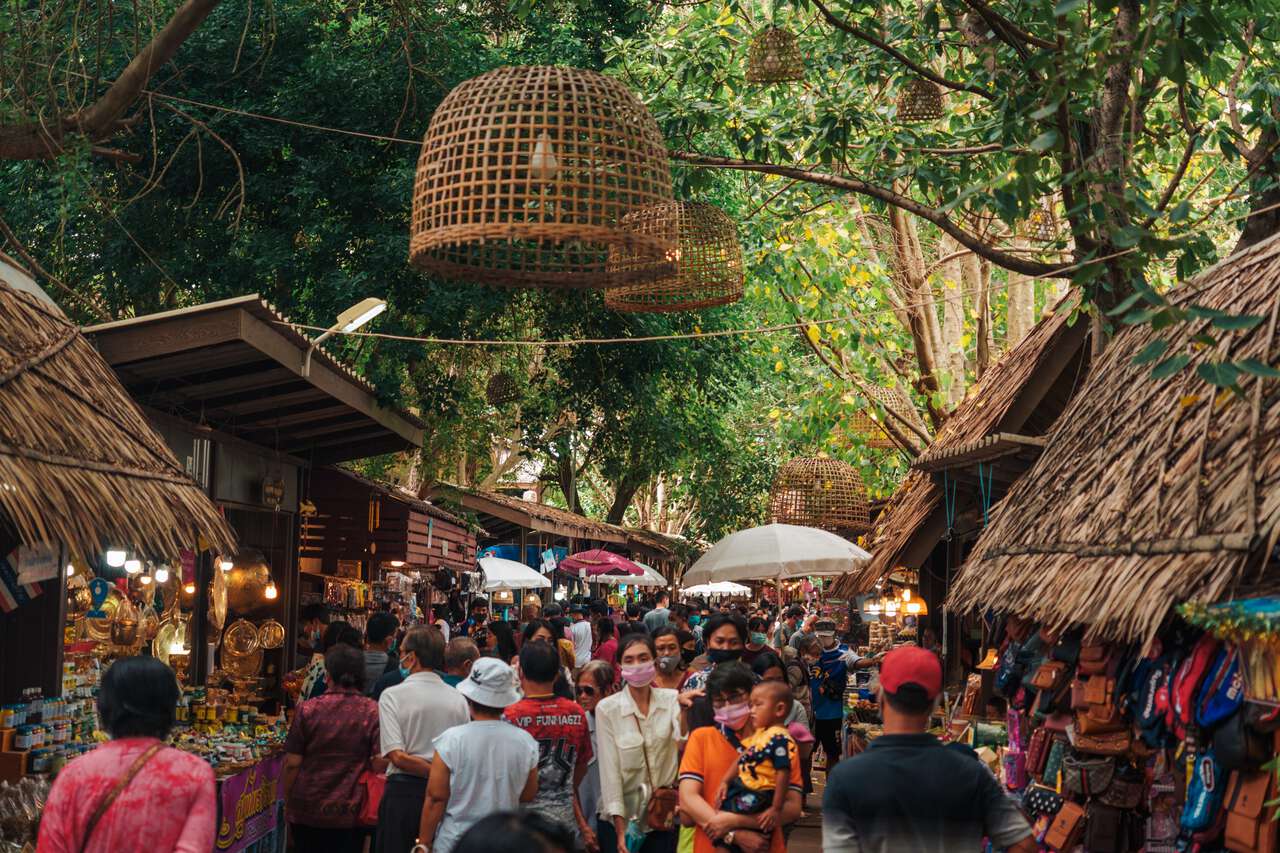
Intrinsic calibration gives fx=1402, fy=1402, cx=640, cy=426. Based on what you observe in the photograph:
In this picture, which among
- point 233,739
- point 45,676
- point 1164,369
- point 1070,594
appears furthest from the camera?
point 233,739

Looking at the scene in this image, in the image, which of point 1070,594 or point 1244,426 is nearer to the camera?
point 1244,426

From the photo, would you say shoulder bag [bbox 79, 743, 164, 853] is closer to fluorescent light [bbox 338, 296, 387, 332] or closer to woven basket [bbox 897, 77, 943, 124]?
fluorescent light [bbox 338, 296, 387, 332]

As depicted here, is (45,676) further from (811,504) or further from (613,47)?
(811,504)

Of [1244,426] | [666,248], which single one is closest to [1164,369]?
[1244,426]

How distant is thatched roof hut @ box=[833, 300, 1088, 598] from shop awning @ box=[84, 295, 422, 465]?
4.62 metres

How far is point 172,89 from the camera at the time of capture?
506 inches

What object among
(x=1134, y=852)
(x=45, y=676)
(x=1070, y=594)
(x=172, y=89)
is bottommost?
(x=1134, y=852)

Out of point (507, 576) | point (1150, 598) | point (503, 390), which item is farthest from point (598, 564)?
point (1150, 598)

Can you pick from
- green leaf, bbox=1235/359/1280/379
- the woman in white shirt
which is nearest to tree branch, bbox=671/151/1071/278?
the woman in white shirt

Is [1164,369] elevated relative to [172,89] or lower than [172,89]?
lower

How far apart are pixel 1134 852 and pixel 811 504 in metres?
11.1

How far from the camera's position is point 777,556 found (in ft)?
47.4

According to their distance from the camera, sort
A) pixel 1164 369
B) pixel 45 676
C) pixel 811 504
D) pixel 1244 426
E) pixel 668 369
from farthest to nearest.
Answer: pixel 811 504 < pixel 668 369 < pixel 45 676 < pixel 1244 426 < pixel 1164 369

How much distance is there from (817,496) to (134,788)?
13886 millimetres
